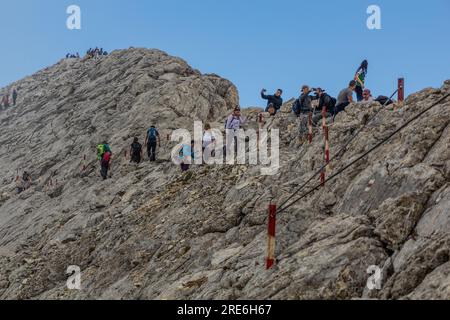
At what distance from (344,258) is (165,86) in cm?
3030

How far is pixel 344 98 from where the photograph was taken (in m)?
22.3

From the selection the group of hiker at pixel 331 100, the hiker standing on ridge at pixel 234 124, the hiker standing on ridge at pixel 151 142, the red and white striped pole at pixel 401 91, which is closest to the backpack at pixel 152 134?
the hiker standing on ridge at pixel 151 142

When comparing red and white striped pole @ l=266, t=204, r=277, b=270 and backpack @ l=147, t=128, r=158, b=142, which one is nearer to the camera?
red and white striped pole @ l=266, t=204, r=277, b=270

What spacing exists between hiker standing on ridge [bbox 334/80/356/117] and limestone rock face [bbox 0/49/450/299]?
761mm

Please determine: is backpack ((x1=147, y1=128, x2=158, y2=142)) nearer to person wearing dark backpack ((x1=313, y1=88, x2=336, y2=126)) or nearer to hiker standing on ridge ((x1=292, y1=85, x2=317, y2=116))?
hiker standing on ridge ((x1=292, y1=85, x2=317, y2=116))

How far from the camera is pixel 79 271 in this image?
20.3 metres

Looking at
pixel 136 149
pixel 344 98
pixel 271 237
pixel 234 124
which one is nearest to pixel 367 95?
pixel 344 98

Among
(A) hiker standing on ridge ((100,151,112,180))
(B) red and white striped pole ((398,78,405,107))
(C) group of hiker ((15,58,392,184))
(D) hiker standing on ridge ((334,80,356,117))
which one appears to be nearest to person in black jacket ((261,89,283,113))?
(C) group of hiker ((15,58,392,184))

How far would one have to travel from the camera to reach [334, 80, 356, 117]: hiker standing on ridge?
22.2 meters

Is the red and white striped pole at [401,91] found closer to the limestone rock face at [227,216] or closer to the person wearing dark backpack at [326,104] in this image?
the limestone rock face at [227,216]

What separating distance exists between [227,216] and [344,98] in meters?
8.64

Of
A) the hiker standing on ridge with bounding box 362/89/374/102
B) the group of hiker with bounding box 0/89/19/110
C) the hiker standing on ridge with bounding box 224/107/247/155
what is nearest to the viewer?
the hiker standing on ridge with bounding box 362/89/374/102
